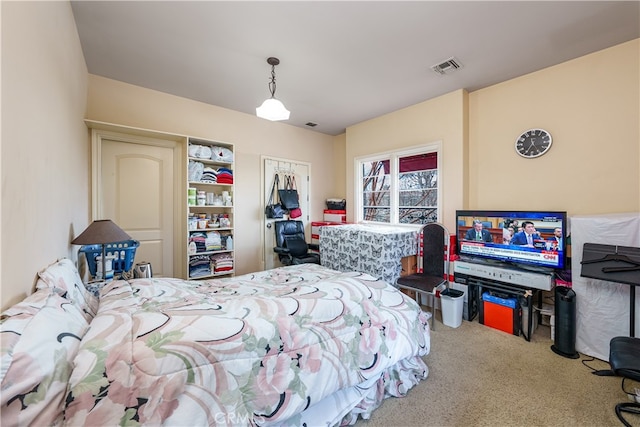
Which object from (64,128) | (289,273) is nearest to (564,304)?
(289,273)

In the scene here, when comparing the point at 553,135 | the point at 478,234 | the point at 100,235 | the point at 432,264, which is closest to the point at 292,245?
the point at 432,264

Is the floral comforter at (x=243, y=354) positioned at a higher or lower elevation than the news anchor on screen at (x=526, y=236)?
lower

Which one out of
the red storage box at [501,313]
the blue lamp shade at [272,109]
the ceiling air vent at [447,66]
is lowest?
the red storage box at [501,313]

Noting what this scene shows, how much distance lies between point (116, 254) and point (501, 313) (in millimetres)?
3998

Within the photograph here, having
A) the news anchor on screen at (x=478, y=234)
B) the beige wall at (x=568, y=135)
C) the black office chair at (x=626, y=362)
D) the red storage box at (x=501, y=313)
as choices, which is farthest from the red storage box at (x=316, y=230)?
the black office chair at (x=626, y=362)

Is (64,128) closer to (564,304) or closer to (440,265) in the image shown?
(440,265)

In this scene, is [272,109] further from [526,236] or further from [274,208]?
Answer: [526,236]

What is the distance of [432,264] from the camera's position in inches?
128

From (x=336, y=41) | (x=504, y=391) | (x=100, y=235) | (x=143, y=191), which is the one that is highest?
(x=336, y=41)

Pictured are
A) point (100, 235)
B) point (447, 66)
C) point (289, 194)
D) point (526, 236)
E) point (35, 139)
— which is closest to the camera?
point (35, 139)

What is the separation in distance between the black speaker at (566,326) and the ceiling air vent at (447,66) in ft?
8.01

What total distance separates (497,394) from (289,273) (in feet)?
5.69

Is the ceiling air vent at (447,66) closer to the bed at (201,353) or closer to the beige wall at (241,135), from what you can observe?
the bed at (201,353)

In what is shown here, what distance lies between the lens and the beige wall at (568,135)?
2.38 meters
